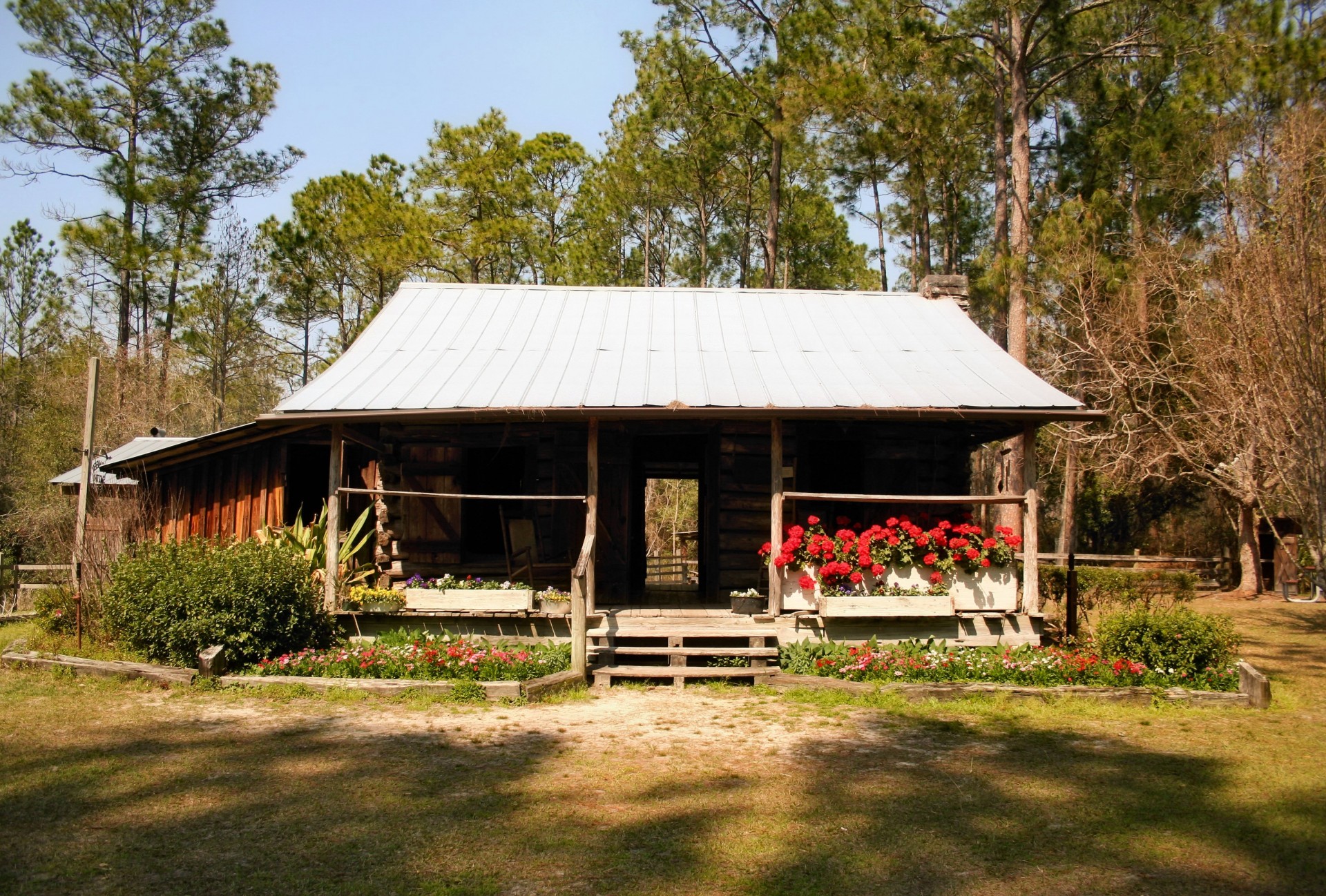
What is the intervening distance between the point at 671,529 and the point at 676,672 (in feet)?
55.5

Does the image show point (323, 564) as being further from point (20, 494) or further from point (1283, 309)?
point (20, 494)

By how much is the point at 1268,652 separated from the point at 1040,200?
45.0 feet

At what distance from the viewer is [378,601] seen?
1073 cm

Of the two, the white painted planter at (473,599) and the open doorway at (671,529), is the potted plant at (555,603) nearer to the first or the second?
the white painted planter at (473,599)

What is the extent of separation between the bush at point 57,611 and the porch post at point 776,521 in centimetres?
779

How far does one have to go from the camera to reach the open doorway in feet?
74.9

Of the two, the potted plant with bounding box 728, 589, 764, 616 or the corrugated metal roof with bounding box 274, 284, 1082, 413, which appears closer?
the corrugated metal roof with bounding box 274, 284, 1082, 413

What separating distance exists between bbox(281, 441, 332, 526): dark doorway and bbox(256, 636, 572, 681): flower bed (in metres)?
5.63

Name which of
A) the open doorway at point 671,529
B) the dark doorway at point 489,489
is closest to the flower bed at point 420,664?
the dark doorway at point 489,489

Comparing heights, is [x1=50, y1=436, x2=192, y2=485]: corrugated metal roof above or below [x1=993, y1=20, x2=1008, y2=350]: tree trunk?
below

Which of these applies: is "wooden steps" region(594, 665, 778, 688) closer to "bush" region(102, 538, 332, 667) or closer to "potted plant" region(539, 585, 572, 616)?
"potted plant" region(539, 585, 572, 616)

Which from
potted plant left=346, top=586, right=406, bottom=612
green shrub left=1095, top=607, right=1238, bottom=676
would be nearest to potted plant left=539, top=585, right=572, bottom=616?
potted plant left=346, top=586, right=406, bottom=612

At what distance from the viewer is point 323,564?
1159 centimetres

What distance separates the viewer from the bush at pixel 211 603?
32.1ft
